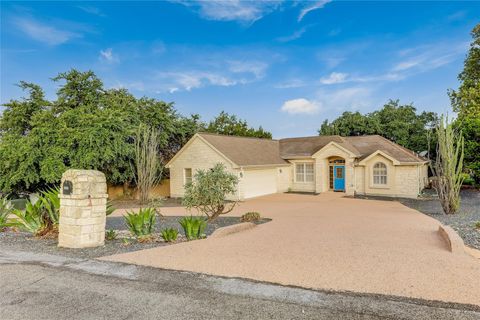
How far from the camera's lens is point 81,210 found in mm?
8312

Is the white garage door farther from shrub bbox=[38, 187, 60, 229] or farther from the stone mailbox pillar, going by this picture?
the stone mailbox pillar

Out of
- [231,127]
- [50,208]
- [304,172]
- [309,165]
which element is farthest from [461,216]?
[231,127]

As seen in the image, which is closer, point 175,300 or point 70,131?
point 175,300

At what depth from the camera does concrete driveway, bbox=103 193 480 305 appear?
5.62 m

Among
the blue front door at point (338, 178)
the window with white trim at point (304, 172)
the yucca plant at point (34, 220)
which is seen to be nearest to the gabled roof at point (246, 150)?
the window with white trim at point (304, 172)

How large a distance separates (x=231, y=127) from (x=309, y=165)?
1657 cm

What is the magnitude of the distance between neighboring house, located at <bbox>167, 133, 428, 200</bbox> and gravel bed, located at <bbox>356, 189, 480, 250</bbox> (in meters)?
2.29

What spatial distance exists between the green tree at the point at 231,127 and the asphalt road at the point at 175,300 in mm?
34066

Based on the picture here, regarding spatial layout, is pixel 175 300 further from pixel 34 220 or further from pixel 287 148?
pixel 287 148

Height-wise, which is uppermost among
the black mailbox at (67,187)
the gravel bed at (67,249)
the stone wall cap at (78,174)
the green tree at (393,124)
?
the green tree at (393,124)

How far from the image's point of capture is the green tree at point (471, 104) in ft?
75.2

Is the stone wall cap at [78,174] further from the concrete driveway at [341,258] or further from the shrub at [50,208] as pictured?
the concrete driveway at [341,258]

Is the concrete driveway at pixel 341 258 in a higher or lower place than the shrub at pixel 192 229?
lower

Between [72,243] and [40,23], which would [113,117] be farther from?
[72,243]
